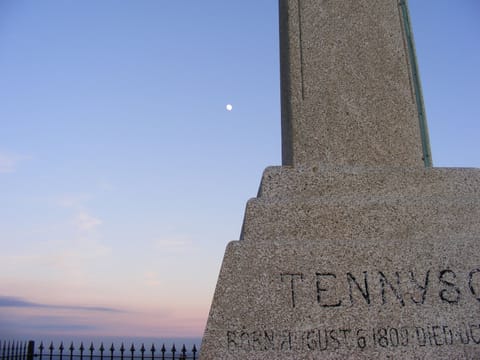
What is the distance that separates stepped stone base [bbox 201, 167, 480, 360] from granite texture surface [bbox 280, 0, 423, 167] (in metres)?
0.38

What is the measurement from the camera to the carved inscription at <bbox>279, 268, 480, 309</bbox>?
308 cm

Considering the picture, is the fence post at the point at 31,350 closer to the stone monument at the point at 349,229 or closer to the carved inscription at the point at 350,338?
the stone monument at the point at 349,229

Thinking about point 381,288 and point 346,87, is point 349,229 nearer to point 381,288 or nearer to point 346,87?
point 381,288

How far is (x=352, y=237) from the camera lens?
333 cm

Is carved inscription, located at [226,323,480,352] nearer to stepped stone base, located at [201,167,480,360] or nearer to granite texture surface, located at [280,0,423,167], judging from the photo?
stepped stone base, located at [201,167,480,360]

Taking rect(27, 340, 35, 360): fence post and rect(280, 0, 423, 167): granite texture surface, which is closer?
rect(280, 0, 423, 167): granite texture surface

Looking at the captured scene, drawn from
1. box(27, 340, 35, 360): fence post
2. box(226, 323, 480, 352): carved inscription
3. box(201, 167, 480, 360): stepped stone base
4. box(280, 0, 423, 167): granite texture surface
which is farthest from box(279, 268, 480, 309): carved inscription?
box(27, 340, 35, 360): fence post

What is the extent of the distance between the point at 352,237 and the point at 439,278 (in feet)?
1.96

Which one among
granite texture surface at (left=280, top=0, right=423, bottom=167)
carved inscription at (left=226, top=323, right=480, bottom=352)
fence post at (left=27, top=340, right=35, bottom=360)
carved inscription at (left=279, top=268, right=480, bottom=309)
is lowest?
fence post at (left=27, top=340, right=35, bottom=360)

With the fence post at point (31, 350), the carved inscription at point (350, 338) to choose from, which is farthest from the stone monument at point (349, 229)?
the fence post at point (31, 350)

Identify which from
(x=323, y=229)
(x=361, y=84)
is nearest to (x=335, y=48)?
(x=361, y=84)

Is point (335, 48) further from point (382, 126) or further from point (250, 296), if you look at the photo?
point (250, 296)

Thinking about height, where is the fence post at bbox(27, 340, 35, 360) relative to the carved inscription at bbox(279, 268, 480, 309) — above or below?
below

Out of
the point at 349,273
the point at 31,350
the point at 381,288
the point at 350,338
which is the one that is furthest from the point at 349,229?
the point at 31,350
